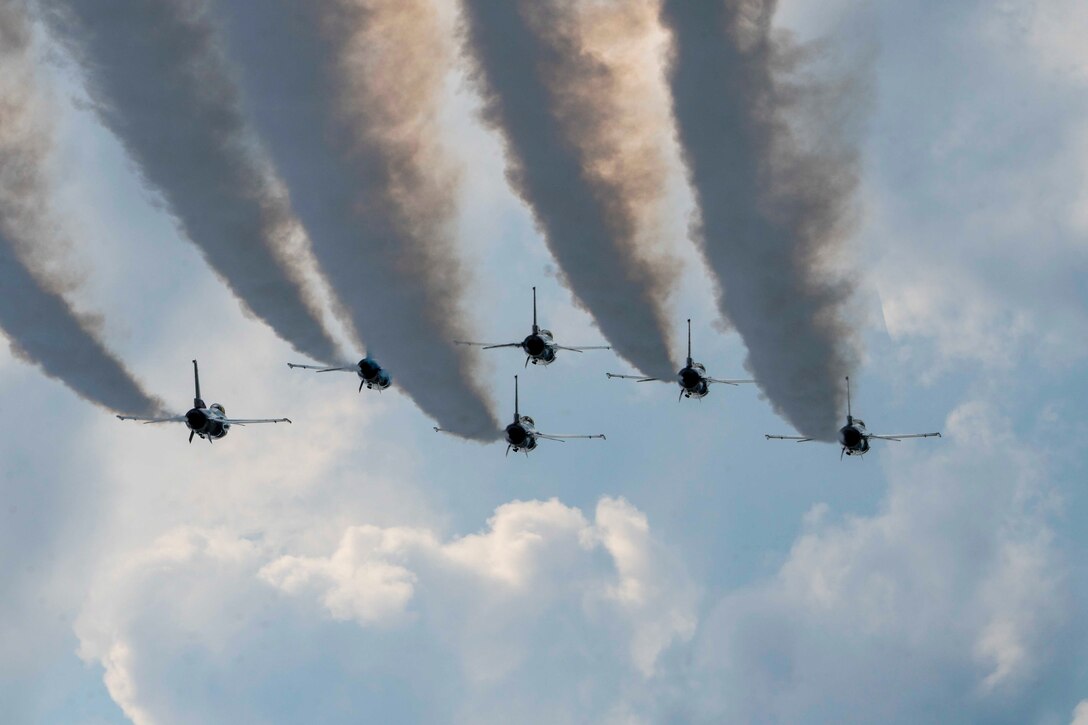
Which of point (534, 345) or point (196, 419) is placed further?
point (534, 345)

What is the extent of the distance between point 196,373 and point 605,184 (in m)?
18.4

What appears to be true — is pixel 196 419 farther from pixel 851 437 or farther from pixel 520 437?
pixel 851 437

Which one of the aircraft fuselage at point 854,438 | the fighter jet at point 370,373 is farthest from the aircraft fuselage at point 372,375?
the aircraft fuselage at point 854,438

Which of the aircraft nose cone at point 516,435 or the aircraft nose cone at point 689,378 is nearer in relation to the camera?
the aircraft nose cone at point 689,378

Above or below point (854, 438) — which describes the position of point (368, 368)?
above

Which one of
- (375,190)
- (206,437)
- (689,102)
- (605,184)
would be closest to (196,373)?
(206,437)

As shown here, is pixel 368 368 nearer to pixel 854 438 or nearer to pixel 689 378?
pixel 689 378

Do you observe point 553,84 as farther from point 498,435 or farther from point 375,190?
point 498,435

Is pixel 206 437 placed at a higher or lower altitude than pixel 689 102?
lower

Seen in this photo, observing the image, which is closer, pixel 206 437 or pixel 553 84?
pixel 553 84

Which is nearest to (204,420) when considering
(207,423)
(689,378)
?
(207,423)

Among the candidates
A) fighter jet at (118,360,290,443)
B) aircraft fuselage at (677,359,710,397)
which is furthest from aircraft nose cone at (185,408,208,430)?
aircraft fuselage at (677,359,710,397)

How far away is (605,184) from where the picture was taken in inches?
2485

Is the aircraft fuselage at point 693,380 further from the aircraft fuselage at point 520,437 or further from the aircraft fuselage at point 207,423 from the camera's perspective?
the aircraft fuselage at point 207,423
